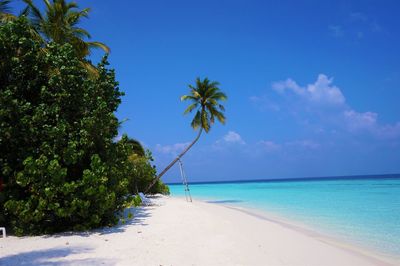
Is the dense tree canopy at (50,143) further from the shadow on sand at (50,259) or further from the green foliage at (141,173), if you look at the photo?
the green foliage at (141,173)

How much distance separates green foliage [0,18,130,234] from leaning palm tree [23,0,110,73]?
4.52 meters

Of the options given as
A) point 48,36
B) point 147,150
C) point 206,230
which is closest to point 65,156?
point 206,230

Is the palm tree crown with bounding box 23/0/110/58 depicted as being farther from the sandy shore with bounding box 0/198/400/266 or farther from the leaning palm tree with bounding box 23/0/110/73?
the sandy shore with bounding box 0/198/400/266

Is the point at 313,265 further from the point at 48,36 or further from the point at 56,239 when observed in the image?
the point at 48,36

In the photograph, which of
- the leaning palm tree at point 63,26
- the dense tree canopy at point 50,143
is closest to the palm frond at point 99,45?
the leaning palm tree at point 63,26

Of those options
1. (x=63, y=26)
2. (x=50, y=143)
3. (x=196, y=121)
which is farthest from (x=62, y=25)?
(x=196, y=121)

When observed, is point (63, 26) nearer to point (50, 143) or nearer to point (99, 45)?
point (99, 45)

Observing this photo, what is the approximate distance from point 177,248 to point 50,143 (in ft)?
13.1

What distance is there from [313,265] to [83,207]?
515 cm

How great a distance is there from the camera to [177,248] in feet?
22.4

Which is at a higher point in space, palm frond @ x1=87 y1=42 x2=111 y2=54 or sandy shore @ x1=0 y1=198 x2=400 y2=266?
palm frond @ x1=87 y1=42 x2=111 y2=54

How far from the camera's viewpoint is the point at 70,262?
5.74 metres

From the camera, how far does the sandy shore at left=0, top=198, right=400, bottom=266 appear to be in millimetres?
5969

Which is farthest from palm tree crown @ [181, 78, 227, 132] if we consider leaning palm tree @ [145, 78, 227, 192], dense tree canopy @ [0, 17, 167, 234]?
dense tree canopy @ [0, 17, 167, 234]
